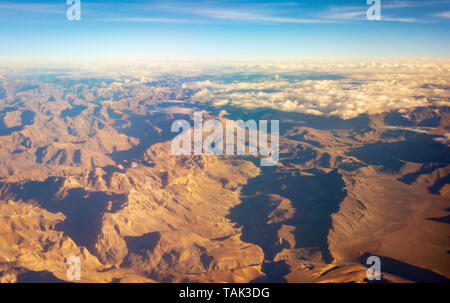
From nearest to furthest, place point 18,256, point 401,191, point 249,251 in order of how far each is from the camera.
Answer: point 18,256
point 249,251
point 401,191

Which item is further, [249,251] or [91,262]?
[249,251]

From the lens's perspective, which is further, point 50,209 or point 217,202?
point 217,202

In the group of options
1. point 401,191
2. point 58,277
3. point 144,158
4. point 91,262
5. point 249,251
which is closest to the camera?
point 58,277

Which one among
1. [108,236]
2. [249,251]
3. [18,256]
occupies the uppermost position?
[18,256]

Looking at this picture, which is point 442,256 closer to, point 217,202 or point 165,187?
point 217,202
